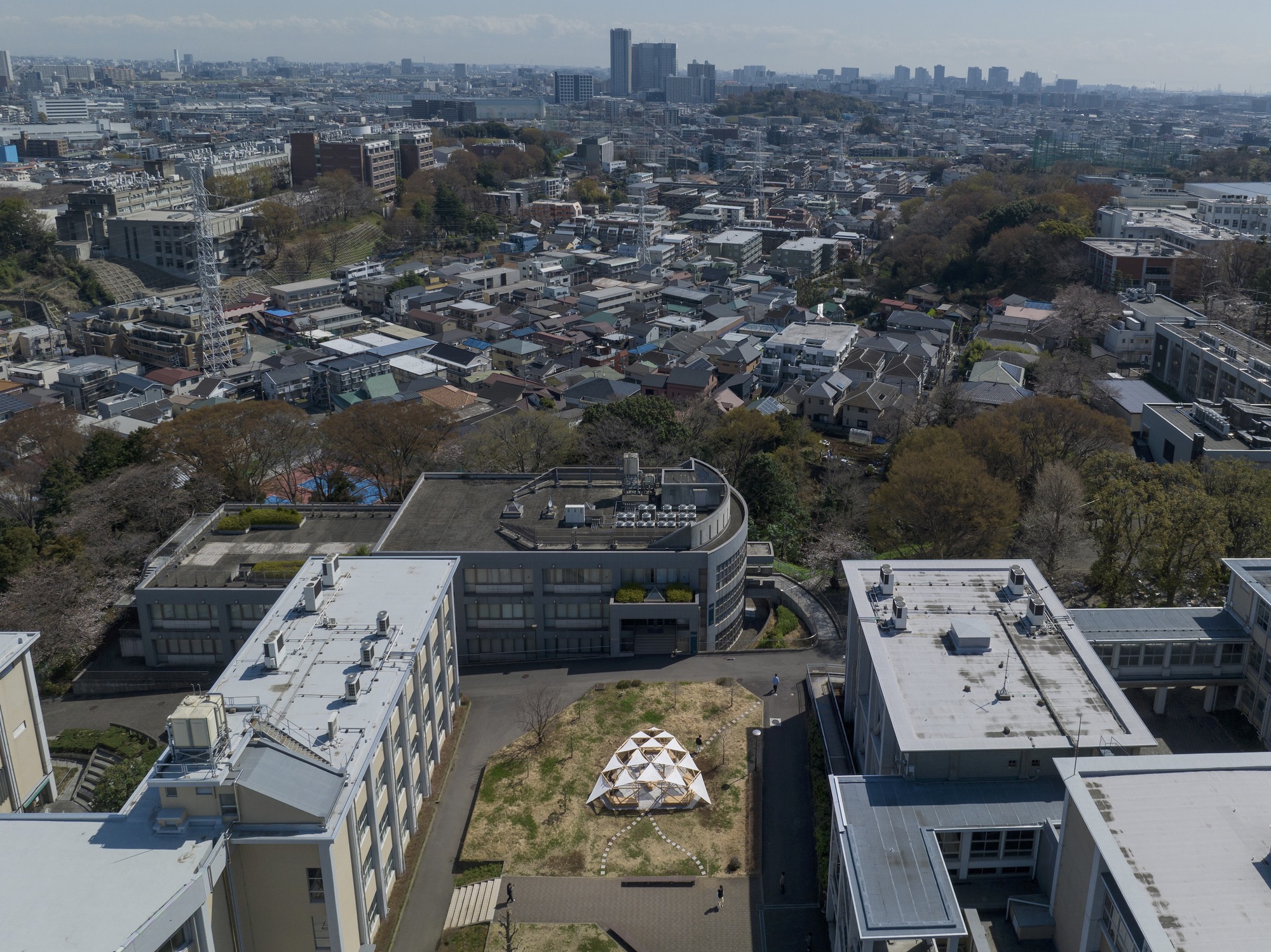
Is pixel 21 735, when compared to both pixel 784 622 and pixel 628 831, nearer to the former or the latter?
pixel 628 831

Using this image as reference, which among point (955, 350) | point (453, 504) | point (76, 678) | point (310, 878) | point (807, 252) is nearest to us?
point (310, 878)

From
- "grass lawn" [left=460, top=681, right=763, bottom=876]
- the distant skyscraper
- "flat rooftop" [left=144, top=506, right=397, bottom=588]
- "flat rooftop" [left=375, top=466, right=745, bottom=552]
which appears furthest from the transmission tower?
the distant skyscraper

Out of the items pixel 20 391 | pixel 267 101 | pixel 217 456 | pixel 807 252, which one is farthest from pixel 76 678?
pixel 267 101

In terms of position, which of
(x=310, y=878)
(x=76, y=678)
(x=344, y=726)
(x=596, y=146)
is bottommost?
(x=76, y=678)

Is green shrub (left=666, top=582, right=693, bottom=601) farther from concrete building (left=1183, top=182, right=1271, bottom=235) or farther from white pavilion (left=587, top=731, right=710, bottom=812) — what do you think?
concrete building (left=1183, top=182, right=1271, bottom=235)

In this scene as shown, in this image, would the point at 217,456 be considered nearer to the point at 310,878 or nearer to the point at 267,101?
the point at 310,878

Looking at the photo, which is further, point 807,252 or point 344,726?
point 807,252

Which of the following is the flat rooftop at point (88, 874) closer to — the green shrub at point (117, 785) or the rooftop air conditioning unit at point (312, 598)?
the green shrub at point (117, 785)

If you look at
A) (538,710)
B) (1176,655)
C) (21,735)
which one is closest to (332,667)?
(538,710)
